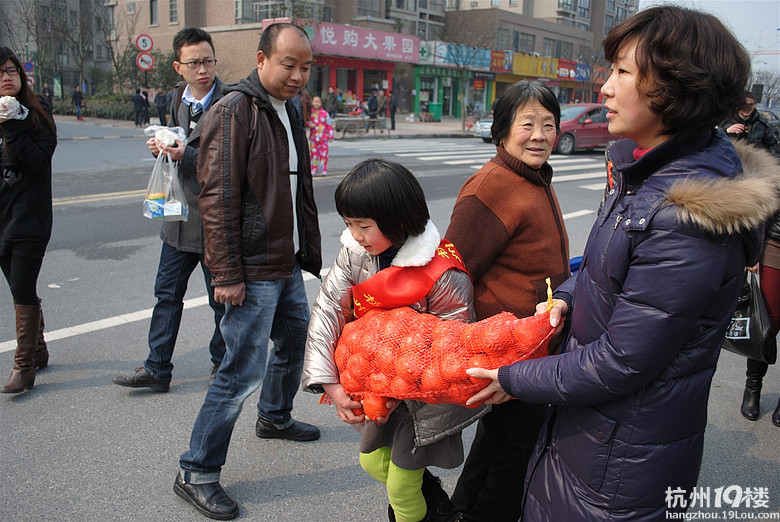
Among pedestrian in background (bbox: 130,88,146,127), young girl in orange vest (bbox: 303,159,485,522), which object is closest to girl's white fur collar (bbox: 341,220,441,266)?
young girl in orange vest (bbox: 303,159,485,522)

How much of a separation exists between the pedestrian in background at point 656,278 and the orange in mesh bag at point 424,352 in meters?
0.11

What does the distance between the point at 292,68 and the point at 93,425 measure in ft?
7.20

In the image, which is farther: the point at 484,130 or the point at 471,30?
the point at 471,30

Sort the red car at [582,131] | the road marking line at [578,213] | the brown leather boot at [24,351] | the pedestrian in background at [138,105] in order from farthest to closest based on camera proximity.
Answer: the pedestrian in background at [138,105] < the red car at [582,131] < the road marking line at [578,213] < the brown leather boot at [24,351]

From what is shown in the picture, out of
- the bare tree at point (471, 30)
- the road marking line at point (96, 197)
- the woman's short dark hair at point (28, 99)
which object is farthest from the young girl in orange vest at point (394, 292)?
the bare tree at point (471, 30)

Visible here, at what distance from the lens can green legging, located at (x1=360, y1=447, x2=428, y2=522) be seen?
84.9 inches

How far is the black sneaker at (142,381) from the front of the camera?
369cm

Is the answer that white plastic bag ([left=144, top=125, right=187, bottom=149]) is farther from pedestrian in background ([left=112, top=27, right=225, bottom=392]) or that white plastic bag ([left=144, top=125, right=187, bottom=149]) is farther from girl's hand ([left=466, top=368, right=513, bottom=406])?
girl's hand ([left=466, top=368, right=513, bottom=406])

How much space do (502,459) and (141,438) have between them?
1.94m

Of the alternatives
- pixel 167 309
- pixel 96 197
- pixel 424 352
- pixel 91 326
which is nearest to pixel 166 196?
pixel 167 309

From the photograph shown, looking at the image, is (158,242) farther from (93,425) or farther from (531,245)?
(531,245)

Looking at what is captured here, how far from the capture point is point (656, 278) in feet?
4.45

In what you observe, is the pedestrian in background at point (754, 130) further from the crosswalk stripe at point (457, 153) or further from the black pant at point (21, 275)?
the crosswalk stripe at point (457, 153)

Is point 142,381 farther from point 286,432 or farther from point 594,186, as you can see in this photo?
point 594,186
